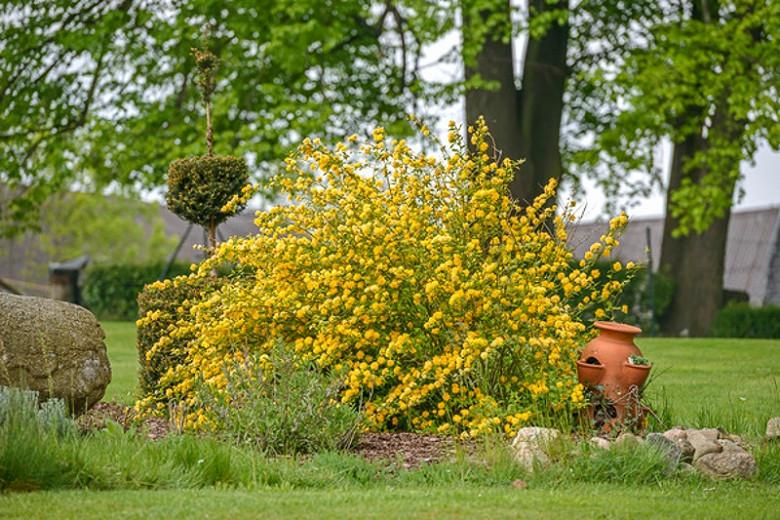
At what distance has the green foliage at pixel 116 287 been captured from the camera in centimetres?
2120

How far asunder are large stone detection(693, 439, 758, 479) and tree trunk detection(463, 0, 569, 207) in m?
10.6

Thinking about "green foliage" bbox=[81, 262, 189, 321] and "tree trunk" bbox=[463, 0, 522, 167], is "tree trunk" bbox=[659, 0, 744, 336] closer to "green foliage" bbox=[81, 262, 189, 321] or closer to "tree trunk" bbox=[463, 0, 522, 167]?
"tree trunk" bbox=[463, 0, 522, 167]

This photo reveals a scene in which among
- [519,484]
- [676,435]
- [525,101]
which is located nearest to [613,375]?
[676,435]

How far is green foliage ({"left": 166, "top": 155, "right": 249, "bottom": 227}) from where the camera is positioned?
9906 mm

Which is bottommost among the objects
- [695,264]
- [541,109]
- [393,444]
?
[393,444]

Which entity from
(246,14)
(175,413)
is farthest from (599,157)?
(175,413)

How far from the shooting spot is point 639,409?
785cm

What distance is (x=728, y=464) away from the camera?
21.5ft

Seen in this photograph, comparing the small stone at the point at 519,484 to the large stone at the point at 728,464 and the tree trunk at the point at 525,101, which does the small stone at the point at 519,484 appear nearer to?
the large stone at the point at 728,464

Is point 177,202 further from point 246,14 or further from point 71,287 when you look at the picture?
point 71,287

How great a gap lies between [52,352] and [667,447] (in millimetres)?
4172

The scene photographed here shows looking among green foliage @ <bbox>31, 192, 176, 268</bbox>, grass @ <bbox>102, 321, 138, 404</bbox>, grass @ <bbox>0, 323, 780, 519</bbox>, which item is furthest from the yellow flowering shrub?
green foliage @ <bbox>31, 192, 176, 268</bbox>

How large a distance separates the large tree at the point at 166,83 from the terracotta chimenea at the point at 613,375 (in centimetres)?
1102

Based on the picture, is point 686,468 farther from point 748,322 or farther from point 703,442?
point 748,322
